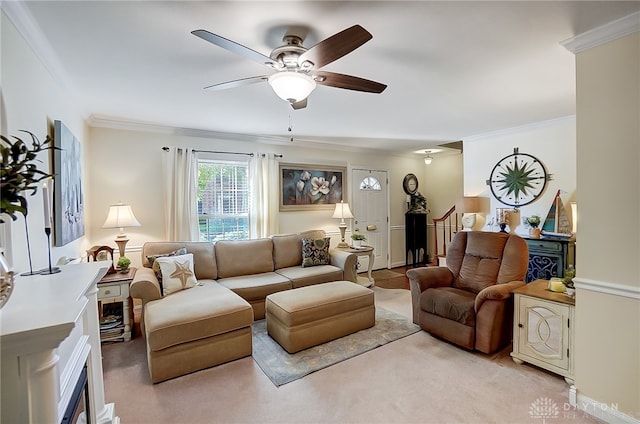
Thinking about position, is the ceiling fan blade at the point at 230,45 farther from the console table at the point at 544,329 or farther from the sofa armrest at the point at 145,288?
the console table at the point at 544,329

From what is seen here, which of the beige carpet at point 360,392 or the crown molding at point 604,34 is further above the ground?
the crown molding at point 604,34

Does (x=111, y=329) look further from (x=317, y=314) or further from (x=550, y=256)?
(x=550, y=256)

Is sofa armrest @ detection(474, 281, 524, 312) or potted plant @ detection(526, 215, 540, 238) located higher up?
potted plant @ detection(526, 215, 540, 238)

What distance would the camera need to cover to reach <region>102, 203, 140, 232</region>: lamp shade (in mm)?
3275

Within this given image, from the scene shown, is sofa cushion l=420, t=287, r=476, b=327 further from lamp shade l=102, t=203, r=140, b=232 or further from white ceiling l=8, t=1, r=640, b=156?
lamp shade l=102, t=203, r=140, b=232

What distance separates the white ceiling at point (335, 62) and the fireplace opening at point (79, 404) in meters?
1.84

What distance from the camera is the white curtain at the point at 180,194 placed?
3.93m

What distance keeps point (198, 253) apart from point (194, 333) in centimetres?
146

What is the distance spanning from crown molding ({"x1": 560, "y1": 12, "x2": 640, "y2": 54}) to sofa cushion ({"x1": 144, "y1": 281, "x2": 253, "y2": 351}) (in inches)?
119

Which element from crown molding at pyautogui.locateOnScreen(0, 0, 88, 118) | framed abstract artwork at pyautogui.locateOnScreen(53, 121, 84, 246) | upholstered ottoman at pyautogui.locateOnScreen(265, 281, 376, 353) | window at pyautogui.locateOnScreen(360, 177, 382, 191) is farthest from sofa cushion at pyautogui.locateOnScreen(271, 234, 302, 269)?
crown molding at pyautogui.locateOnScreen(0, 0, 88, 118)

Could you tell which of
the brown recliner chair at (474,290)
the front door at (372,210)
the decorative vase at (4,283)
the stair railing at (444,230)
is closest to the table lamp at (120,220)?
the decorative vase at (4,283)

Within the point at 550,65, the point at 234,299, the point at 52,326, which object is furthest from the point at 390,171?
the point at 52,326

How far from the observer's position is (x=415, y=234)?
630 centimetres

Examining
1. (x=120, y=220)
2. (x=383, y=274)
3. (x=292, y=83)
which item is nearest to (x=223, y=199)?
→ (x=120, y=220)
